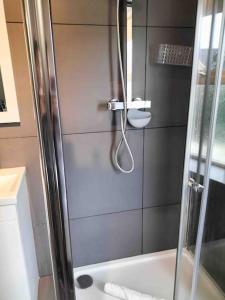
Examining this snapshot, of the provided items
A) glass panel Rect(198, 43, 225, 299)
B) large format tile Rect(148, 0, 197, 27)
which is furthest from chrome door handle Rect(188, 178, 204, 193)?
large format tile Rect(148, 0, 197, 27)

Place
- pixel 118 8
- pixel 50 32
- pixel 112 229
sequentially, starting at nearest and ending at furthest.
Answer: pixel 50 32, pixel 118 8, pixel 112 229

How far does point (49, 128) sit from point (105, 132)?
1003mm

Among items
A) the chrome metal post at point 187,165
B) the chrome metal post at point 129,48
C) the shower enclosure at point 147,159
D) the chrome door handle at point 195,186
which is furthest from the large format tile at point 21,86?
the chrome door handle at point 195,186

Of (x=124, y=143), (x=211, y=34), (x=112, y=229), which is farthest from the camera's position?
(x=112, y=229)

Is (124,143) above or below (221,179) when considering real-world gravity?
above

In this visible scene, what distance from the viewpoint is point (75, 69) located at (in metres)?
1.46

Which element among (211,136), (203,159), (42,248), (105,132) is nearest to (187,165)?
(203,159)

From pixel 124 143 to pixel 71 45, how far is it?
0.71 meters

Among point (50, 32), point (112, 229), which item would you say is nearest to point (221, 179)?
point (112, 229)

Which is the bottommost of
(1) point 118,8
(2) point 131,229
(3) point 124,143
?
(2) point 131,229

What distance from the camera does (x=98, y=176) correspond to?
1697mm

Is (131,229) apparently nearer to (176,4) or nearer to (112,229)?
(112,229)

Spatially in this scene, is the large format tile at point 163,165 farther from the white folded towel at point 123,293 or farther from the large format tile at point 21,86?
the large format tile at point 21,86

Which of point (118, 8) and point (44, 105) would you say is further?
point (118, 8)
